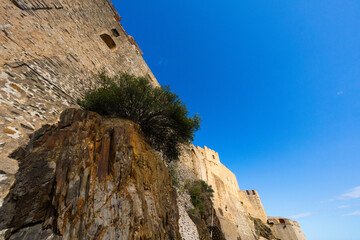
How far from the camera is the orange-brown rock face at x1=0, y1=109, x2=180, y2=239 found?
2.33m

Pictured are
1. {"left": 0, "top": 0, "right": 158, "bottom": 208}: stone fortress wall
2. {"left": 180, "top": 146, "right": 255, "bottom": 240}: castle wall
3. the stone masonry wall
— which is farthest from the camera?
the stone masonry wall

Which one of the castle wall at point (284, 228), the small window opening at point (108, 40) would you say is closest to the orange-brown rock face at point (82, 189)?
the small window opening at point (108, 40)

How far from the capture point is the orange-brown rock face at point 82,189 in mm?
2334

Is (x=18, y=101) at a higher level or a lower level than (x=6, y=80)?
lower

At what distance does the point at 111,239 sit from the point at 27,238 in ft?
3.52

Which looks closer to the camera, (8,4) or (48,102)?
(48,102)

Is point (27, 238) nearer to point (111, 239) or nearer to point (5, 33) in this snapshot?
point (111, 239)

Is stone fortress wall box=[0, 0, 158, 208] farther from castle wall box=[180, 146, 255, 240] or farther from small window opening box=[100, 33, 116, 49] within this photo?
castle wall box=[180, 146, 255, 240]

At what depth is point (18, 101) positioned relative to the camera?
11.3ft

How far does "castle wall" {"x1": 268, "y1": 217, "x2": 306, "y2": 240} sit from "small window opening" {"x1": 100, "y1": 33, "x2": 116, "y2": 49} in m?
34.0

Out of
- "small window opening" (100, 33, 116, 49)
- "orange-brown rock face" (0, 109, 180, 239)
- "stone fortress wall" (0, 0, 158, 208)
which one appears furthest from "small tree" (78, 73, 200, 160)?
"small window opening" (100, 33, 116, 49)

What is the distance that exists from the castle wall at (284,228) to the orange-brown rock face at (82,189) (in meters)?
31.6

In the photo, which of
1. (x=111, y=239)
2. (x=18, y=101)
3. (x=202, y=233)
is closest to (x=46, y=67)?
(x=18, y=101)

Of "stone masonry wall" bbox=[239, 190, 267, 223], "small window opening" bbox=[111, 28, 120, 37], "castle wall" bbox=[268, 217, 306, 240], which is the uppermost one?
"small window opening" bbox=[111, 28, 120, 37]
